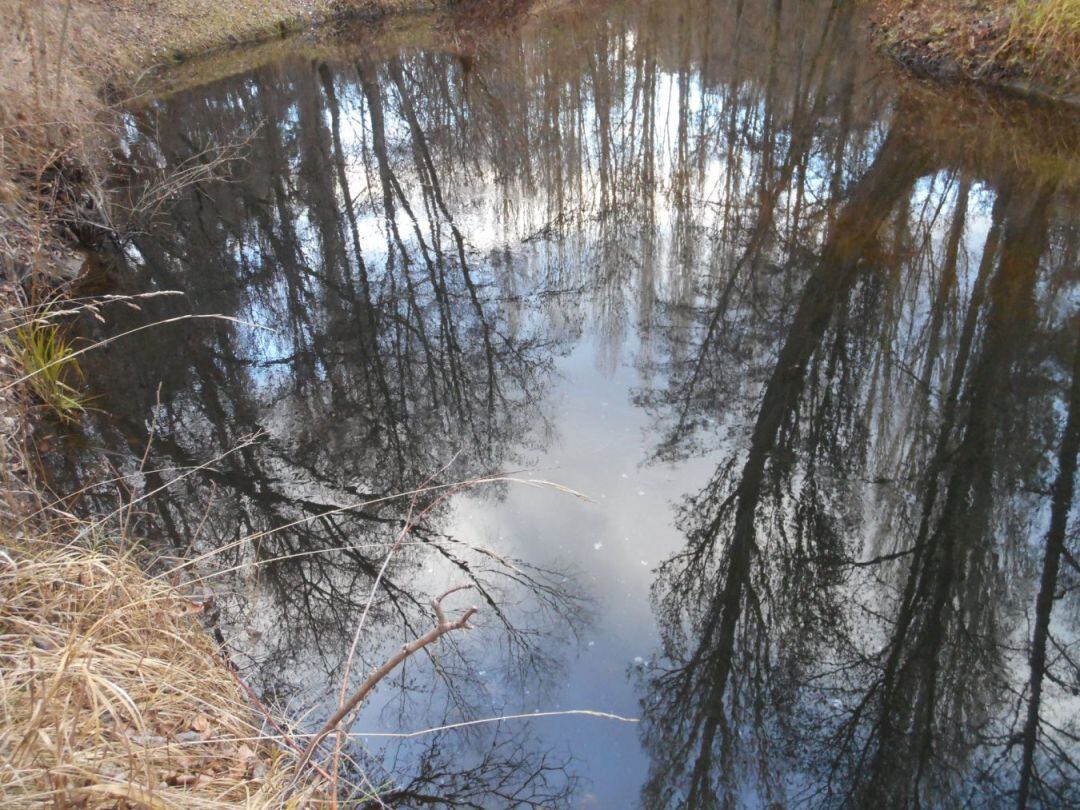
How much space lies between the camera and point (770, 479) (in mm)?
4387

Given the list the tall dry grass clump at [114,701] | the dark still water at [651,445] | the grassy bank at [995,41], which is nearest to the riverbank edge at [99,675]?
the tall dry grass clump at [114,701]

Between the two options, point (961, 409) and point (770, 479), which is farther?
point (961, 409)

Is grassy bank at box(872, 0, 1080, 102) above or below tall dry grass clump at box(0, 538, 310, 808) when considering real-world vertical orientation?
above

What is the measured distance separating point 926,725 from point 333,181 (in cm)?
847

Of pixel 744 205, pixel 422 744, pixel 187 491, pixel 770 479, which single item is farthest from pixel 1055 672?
pixel 744 205

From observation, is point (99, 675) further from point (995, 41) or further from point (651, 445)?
point (995, 41)

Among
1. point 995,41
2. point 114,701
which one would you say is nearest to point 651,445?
point 114,701

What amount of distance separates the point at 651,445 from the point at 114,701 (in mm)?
3100

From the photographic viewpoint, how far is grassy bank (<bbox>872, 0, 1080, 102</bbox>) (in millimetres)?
8984

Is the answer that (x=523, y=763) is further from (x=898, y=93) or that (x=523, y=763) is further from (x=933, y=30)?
(x=933, y=30)

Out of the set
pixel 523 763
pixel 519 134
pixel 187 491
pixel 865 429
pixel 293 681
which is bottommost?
pixel 523 763

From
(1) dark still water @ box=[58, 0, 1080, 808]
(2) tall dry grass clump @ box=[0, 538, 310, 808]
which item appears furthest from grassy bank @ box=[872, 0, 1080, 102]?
(2) tall dry grass clump @ box=[0, 538, 310, 808]

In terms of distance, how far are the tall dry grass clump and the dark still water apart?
12.9 inches

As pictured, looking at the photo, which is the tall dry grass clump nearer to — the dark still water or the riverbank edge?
the riverbank edge
